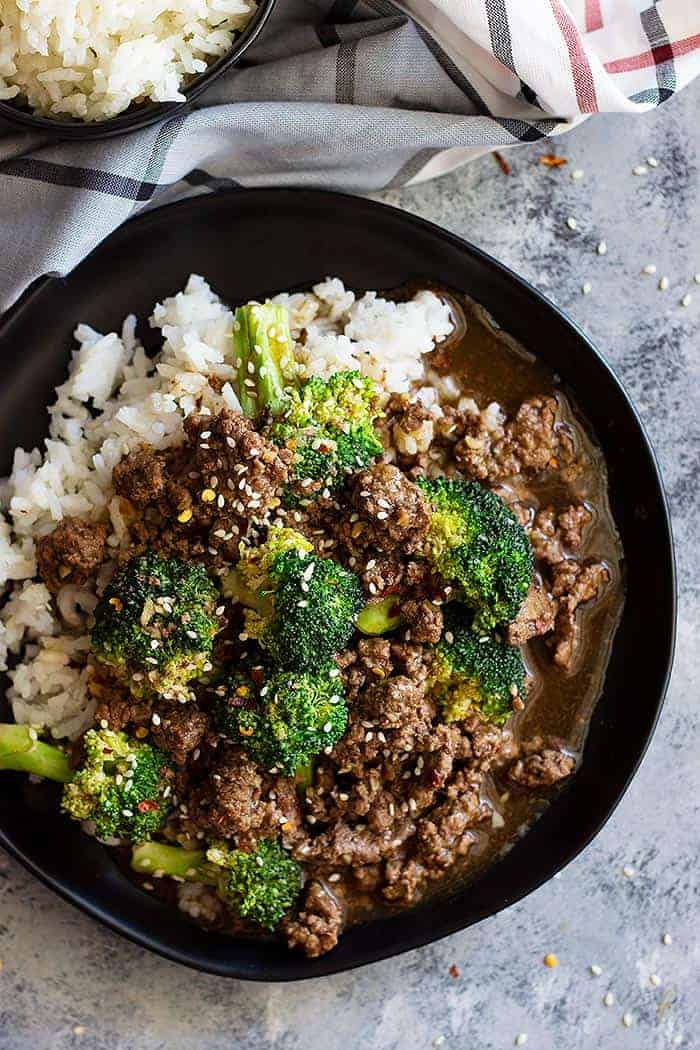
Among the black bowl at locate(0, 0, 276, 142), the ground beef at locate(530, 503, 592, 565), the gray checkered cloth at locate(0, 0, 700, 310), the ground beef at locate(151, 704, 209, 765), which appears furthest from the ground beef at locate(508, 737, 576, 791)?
the black bowl at locate(0, 0, 276, 142)

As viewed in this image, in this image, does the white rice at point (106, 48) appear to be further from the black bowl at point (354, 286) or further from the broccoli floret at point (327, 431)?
the broccoli floret at point (327, 431)

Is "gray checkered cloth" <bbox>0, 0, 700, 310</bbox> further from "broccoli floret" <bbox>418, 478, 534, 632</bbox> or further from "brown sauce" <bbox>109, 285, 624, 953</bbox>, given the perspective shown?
"broccoli floret" <bbox>418, 478, 534, 632</bbox>

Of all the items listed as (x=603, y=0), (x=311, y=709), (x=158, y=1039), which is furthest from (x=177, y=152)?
(x=158, y=1039)

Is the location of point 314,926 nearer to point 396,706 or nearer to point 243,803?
point 243,803

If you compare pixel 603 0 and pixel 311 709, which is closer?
pixel 311 709

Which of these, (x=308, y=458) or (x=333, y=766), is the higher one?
(x=308, y=458)

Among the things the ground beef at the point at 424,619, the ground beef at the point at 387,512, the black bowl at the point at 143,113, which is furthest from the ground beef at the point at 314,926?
the black bowl at the point at 143,113

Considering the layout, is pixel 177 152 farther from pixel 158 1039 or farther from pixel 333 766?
pixel 158 1039
